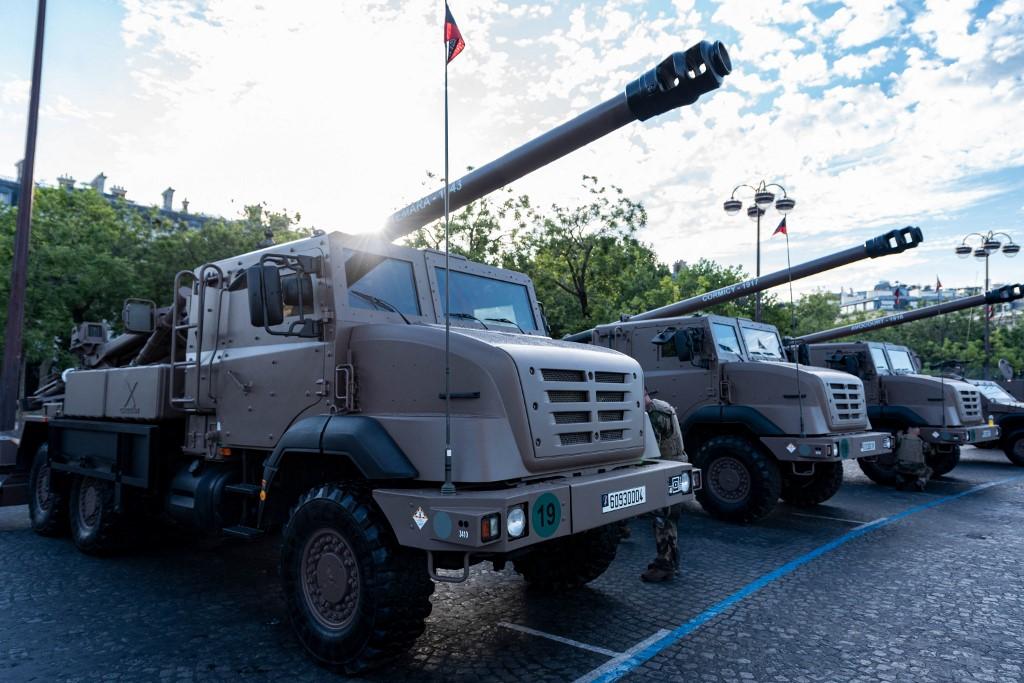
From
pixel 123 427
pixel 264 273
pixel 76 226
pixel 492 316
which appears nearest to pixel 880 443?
pixel 492 316

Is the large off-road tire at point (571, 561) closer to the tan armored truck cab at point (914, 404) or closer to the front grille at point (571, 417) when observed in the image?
the front grille at point (571, 417)

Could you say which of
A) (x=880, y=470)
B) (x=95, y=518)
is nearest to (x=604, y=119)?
(x=95, y=518)

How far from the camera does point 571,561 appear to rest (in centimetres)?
526

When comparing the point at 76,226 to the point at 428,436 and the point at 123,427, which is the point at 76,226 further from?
the point at 428,436

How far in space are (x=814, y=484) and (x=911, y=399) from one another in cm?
390

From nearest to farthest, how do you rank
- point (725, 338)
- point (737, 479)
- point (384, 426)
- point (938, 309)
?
1. point (384, 426)
2. point (737, 479)
3. point (725, 338)
4. point (938, 309)

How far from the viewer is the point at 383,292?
186 inches

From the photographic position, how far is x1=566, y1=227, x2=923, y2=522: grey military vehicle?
7902mm

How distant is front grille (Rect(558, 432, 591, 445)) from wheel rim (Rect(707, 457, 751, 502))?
175 inches

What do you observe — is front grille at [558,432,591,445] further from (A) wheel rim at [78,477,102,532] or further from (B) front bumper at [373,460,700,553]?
(A) wheel rim at [78,477,102,532]

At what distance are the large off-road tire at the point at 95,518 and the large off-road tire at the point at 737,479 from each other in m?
6.00

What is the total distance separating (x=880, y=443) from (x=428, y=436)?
691 centimetres

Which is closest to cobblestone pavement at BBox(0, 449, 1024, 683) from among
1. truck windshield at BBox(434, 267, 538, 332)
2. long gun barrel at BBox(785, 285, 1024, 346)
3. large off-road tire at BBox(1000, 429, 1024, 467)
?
truck windshield at BBox(434, 267, 538, 332)

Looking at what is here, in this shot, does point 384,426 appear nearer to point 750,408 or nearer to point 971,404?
point 750,408
